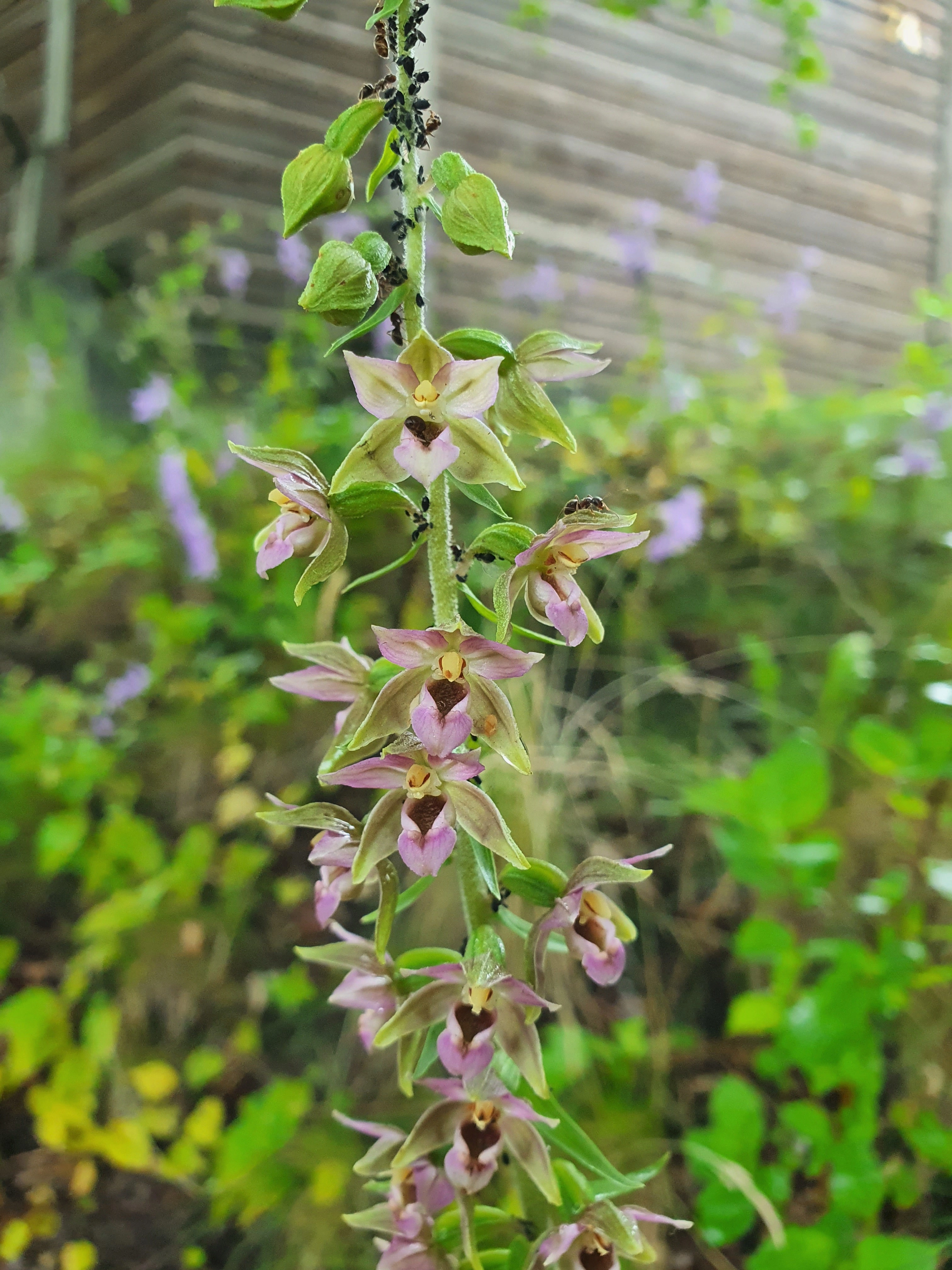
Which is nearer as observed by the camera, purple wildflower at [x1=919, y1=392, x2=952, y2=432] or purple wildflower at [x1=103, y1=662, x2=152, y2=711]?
purple wildflower at [x1=103, y1=662, x2=152, y2=711]

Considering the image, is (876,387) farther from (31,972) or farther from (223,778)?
(31,972)

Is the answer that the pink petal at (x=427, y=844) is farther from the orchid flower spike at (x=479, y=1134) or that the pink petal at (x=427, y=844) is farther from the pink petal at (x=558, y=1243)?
the pink petal at (x=558, y=1243)

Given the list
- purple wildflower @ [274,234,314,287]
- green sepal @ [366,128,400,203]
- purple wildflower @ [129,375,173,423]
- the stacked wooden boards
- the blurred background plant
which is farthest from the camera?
the stacked wooden boards

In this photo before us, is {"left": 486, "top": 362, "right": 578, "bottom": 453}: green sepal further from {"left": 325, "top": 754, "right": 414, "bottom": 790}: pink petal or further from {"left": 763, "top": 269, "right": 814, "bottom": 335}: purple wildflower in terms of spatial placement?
{"left": 763, "top": 269, "right": 814, "bottom": 335}: purple wildflower

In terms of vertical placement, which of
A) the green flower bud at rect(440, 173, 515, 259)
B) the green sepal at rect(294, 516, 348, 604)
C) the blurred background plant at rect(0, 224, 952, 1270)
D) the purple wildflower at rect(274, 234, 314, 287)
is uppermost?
the purple wildflower at rect(274, 234, 314, 287)

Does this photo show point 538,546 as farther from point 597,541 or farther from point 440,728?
point 440,728

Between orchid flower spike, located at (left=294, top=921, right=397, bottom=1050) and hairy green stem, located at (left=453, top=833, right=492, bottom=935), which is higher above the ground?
hairy green stem, located at (left=453, top=833, right=492, bottom=935)

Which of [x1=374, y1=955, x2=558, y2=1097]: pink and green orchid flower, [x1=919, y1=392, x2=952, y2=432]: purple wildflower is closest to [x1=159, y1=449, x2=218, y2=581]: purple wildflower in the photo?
[x1=374, y1=955, x2=558, y2=1097]: pink and green orchid flower

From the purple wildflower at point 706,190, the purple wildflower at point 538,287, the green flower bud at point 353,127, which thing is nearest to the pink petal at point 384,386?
the green flower bud at point 353,127
